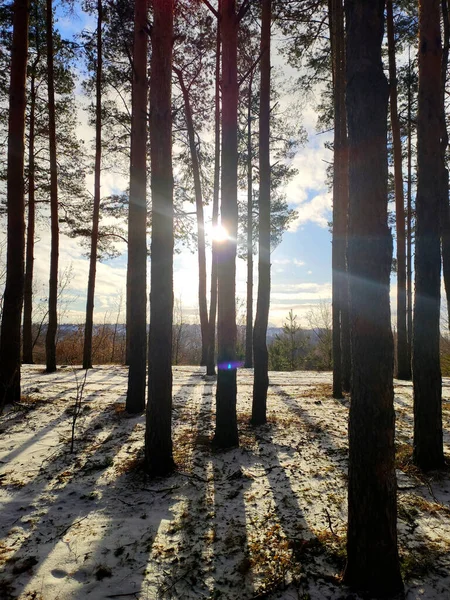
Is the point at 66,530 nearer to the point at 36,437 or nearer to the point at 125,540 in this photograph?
the point at 125,540

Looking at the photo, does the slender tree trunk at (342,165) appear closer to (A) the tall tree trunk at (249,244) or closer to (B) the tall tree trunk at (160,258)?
(B) the tall tree trunk at (160,258)

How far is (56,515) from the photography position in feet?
9.41

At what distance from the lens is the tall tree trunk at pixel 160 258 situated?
3596 millimetres

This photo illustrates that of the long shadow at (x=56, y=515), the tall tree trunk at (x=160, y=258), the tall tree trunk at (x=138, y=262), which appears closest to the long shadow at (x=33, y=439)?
the long shadow at (x=56, y=515)

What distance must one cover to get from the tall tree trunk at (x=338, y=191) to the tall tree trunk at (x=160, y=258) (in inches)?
152

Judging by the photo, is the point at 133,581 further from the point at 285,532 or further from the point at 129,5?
the point at 129,5

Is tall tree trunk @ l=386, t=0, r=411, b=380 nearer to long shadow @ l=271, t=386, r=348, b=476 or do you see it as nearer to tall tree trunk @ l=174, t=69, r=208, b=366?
long shadow @ l=271, t=386, r=348, b=476

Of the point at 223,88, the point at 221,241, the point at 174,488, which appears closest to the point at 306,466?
the point at 174,488

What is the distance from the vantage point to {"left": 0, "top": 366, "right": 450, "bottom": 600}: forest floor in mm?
2119

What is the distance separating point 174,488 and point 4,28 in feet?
42.2

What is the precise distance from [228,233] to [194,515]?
322cm

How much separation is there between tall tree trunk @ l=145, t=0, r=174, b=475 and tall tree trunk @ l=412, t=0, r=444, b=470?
293 cm

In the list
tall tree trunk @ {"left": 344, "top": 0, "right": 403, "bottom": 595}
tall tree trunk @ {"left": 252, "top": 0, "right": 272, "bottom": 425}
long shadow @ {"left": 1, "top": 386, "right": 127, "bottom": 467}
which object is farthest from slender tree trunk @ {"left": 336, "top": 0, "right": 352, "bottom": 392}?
long shadow @ {"left": 1, "top": 386, "right": 127, "bottom": 467}

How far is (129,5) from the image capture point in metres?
6.30
